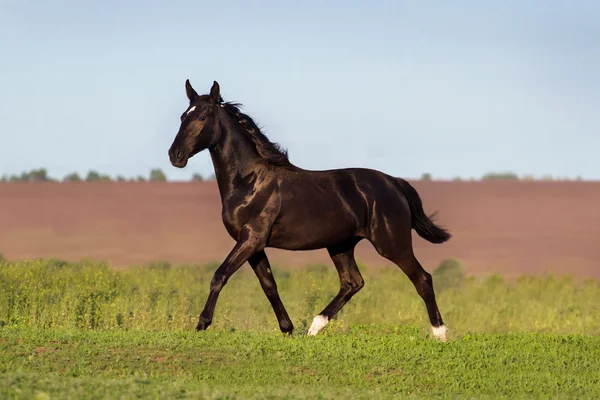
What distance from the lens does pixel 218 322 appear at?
1686 centimetres

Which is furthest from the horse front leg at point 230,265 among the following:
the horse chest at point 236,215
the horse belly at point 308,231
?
the horse belly at point 308,231

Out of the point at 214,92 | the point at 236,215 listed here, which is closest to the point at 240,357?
the point at 236,215

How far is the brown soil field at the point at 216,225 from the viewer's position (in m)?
33.0

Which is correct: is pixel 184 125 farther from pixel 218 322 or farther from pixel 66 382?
pixel 218 322

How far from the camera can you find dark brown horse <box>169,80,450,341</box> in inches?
491

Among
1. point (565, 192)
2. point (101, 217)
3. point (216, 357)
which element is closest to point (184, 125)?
point (216, 357)

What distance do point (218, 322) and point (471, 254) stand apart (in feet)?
59.2

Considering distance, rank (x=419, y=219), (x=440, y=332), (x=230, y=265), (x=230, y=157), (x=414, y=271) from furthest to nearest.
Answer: (x=419, y=219), (x=414, y=271), (x=440, y=332), (x=230, y=157), (x=230, y=265)

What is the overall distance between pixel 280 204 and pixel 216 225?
2515 cm

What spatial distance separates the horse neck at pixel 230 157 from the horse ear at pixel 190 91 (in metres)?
0.38

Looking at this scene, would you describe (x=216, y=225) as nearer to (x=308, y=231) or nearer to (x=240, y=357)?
(x=308, y=231)

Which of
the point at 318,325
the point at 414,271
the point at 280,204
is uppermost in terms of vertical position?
the point at 280,204

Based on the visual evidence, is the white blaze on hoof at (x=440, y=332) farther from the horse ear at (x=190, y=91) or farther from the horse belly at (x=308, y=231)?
the horse ear at (x=190, y=91)

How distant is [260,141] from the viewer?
13047mm
